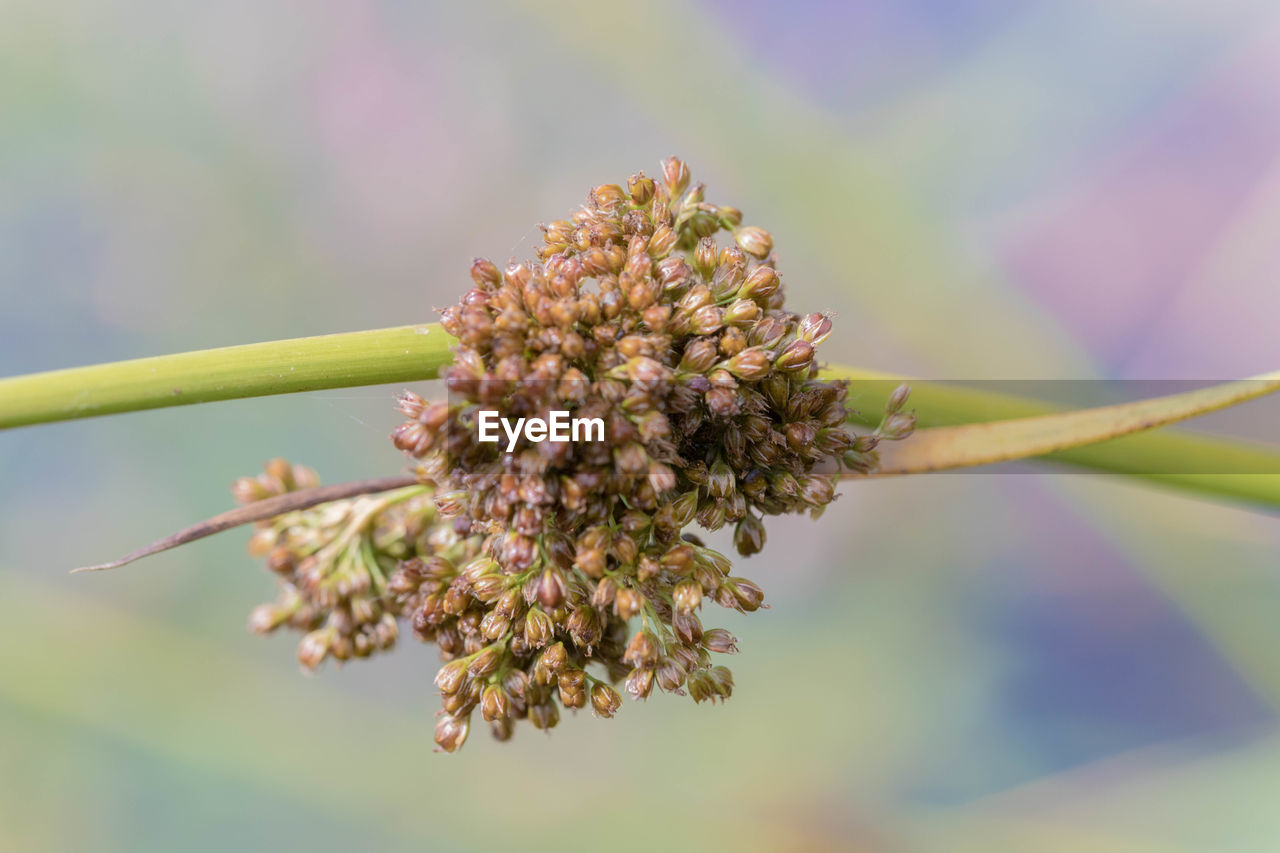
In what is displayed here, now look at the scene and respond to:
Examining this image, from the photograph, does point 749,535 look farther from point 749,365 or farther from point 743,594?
point 749,365

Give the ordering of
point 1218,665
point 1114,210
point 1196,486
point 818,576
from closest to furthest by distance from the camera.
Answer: point 1196,486
point 1218,665
point 1114,210
point 818,576

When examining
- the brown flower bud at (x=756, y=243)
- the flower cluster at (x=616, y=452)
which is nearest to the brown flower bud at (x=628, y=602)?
the flower cluster at (x=616, y=452)

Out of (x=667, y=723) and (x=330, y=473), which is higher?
(x=330, y=473)

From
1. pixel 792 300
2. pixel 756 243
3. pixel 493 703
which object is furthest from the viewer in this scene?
pixel 792 300

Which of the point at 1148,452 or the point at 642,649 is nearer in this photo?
the point at 642,649

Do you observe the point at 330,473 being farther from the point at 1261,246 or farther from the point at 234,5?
the point at 1261,246

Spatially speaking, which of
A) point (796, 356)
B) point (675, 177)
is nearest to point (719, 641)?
point (796, 356)

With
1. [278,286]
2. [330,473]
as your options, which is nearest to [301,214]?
[278,286]
